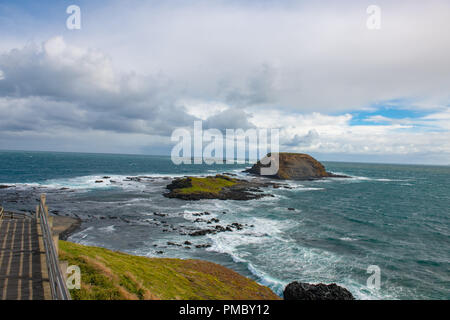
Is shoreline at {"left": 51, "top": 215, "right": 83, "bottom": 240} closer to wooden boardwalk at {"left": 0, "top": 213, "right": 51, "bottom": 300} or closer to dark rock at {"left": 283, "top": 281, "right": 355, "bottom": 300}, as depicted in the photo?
wooden boardwalk at {"left": 0, "top": 213, "right": 51, "bottom": 300}

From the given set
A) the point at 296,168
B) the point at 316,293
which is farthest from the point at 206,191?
the point at 296,168

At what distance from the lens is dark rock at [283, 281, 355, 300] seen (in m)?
20.0

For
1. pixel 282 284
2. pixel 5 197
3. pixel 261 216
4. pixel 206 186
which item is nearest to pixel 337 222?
pixel 261 216

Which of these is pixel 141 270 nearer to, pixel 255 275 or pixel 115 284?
pixel 115 284

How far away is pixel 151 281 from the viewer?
16.0 metres

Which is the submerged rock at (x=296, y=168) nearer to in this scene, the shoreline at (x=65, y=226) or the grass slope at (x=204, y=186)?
the grass slope at (x=204, y=186)

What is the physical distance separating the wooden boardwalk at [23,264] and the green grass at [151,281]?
1757 millimetres

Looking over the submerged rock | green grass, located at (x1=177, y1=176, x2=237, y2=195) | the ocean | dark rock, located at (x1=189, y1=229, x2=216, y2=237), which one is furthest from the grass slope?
the submerged rock

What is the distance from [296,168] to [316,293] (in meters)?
131

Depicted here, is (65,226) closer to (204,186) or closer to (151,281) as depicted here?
(151,281)

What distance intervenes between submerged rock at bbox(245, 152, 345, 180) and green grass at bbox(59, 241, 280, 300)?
117913mm

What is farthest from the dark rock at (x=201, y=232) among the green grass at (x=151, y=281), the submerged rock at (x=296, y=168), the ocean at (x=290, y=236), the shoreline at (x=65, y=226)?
the submerged rock at (x=296, y=168)

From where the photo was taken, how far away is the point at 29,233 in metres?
14.9
